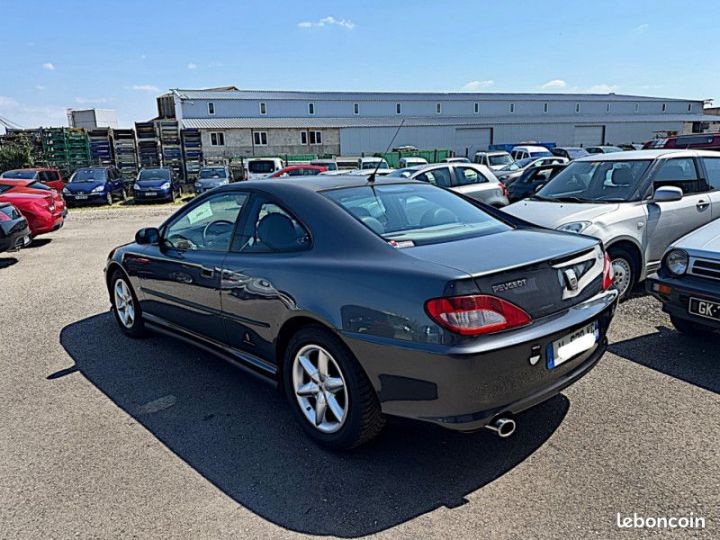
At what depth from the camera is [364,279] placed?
9.04 feet

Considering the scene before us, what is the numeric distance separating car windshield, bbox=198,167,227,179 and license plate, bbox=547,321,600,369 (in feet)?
73.8

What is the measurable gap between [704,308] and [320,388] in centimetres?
305

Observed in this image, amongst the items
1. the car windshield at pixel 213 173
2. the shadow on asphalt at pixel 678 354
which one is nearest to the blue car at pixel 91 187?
the car windshield at pixel 213 173

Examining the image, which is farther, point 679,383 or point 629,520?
point 679,383

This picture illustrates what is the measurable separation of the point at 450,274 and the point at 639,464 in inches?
61.2

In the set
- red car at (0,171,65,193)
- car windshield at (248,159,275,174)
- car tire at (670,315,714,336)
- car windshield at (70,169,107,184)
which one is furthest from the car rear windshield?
car tire at (670,315,714,336)

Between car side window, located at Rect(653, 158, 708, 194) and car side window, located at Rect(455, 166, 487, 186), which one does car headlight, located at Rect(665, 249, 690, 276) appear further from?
car side window, located at Rect(455, 166, 487, 186)

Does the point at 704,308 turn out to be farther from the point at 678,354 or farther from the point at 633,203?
the point at 633,203

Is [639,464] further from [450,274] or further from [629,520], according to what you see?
[450,274]

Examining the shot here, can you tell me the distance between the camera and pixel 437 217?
356 centimetres

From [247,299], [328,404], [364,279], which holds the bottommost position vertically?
[328,404]

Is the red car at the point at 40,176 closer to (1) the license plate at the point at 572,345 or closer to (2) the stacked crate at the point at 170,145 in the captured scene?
(2) the stacked crate at the point at 170,145

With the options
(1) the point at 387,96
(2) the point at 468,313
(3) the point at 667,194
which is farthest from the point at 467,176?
(1) the point at 387,96

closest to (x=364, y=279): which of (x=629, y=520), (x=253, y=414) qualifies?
(x=253, y=414)
